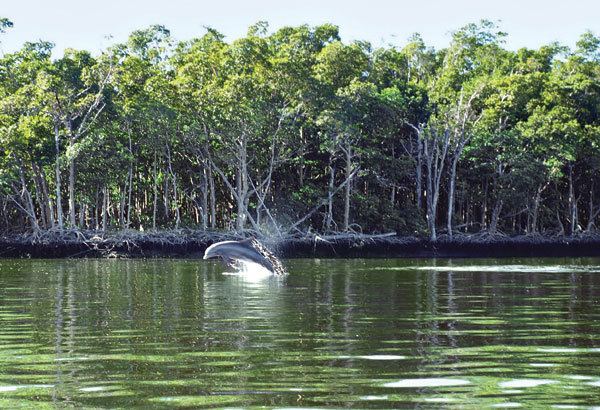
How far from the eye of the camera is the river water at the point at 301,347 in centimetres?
923

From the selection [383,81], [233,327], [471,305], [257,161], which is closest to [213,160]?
[257,161]

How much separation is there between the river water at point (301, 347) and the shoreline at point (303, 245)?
26809 mm

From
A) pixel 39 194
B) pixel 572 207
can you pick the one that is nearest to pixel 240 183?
pixel 39 194

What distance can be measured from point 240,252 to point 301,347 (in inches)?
659

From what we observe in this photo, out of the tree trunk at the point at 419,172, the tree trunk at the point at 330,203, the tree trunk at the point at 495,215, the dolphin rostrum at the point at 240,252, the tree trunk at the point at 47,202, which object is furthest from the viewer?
the tree trunk at the point at 495,215

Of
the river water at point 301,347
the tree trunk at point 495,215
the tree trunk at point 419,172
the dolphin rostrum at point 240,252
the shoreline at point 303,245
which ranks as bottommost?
the river water at point 301,347

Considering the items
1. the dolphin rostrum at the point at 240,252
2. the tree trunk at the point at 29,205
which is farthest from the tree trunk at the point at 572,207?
the dolphin rostrum at the point at 240,252

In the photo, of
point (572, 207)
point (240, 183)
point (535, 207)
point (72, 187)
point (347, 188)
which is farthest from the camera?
point (572, 207)

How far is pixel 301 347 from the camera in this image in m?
12.4

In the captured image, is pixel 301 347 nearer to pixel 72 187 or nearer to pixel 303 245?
pixel 303 245

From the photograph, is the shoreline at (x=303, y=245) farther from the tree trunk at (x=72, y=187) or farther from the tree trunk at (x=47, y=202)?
the tree trunk at (x=47, y=202)

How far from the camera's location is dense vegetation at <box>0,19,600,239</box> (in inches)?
2079

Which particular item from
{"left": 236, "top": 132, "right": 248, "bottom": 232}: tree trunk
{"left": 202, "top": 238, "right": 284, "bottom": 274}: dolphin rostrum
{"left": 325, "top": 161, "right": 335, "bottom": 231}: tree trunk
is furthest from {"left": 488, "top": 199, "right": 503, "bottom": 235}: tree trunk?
{"left": 202, "top": 238, "right": 284, "bottom": 274}: dolphin rostrum

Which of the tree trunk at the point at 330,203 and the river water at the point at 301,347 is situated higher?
the tree trunk at the point at 330,203
